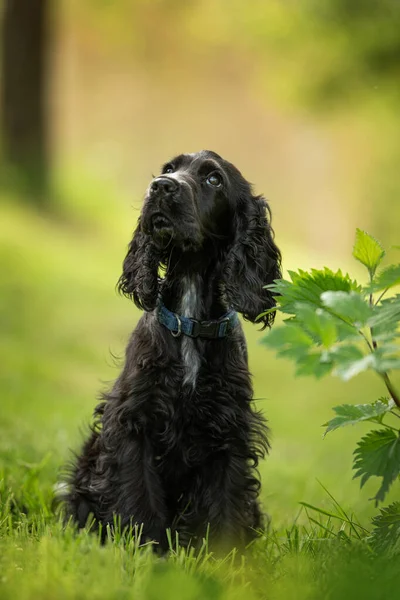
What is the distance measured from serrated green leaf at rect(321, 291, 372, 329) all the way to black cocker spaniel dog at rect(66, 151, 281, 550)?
129cm

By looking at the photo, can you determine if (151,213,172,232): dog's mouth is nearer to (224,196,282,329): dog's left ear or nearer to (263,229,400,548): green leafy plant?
(224,196,282,329): dog's left ear

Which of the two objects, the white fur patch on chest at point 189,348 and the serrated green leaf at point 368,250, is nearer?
the serrated green leaf at point 368,250

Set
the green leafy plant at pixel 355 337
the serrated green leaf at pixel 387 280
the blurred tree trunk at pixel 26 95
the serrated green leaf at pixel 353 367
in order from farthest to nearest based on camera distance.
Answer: the blurred tree trunk at pixel 26 95, the serrated green leaf at pixel 387 280, the green leafy plant at pixel 355 337, the serrated green leaf at pixel 353 367

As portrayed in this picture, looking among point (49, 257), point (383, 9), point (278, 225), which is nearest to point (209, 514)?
point (49, 257)

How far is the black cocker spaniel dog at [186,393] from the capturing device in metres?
3.50

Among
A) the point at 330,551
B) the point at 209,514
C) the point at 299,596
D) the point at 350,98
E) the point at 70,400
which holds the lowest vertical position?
the point at 299,596

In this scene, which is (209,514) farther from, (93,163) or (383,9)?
(93,163)

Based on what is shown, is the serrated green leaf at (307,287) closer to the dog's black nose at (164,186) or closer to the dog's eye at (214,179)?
the dog's black nose at (164,186)

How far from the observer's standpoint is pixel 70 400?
8.12 meters

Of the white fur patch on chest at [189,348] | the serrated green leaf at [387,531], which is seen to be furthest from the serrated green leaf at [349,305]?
the white fur patch on chest at [189,348]

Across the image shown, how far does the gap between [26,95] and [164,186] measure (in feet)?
45.2

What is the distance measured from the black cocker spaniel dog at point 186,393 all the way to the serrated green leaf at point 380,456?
96 cm

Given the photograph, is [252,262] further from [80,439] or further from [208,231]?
[80,439]

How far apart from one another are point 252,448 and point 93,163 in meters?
17.3
